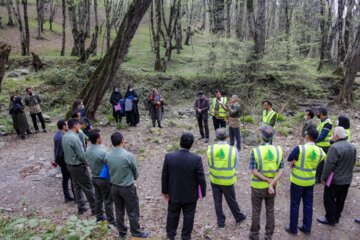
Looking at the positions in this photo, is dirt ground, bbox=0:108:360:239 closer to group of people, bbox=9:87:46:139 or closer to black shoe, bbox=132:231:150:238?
black shoe, bbox=132:231:150:238

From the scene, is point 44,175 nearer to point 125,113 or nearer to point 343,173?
point 125,113

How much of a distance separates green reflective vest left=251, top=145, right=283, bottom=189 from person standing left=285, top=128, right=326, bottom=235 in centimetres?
41

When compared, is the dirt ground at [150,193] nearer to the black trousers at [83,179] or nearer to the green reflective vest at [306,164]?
the black trousers at [83,179]

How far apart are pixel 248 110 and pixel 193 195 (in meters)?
9.65

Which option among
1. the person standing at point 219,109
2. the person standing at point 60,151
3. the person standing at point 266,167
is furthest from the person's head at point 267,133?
the person standing at point 219,109

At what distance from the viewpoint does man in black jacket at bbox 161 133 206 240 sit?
4457 millimetres

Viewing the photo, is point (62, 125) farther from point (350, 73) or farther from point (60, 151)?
point (350, 73)

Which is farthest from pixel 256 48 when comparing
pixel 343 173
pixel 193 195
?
pixel 193 195

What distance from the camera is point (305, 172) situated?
5.00 meters

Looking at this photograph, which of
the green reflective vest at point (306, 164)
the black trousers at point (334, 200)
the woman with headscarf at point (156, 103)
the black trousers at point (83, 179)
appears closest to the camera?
the green reflective vest at point (306, 164)

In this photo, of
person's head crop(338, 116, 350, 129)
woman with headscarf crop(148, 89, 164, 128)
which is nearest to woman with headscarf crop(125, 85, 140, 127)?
woman with headscarf crop(148, 89, 164, 128)

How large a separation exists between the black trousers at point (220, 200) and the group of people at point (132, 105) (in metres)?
6.31

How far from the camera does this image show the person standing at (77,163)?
18.6 feet

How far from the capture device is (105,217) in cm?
568
